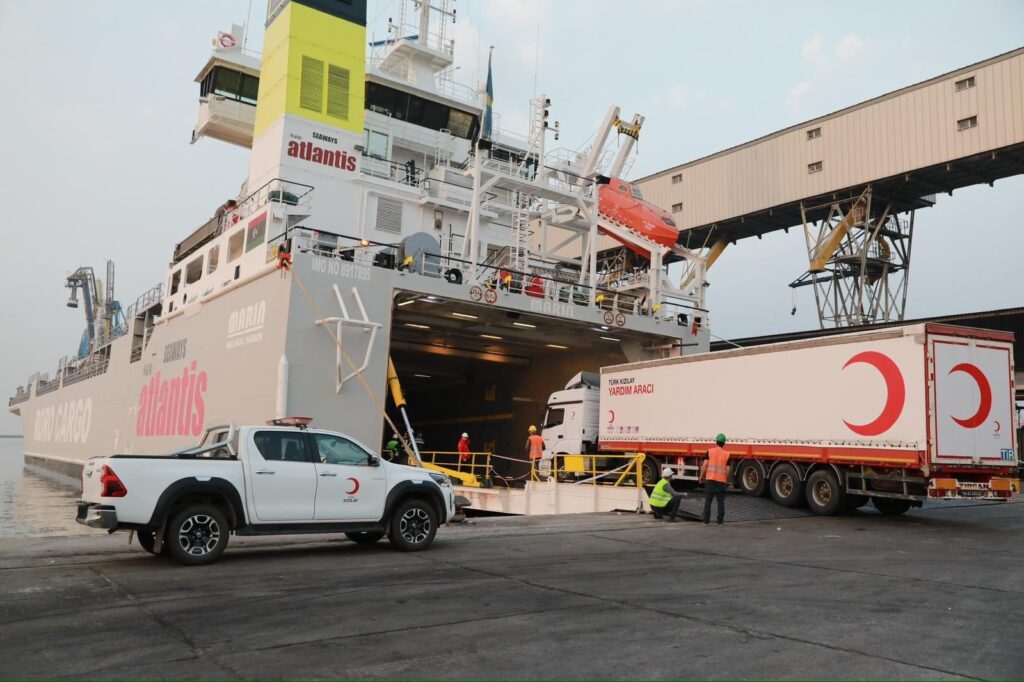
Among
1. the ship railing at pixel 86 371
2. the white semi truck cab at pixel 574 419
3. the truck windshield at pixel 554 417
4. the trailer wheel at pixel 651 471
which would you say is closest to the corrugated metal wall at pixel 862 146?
the white semi truck cab at pixel 574 419

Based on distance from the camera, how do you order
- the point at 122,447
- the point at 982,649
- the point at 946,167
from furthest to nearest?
the point at 122,447 → the point at 946,167 → the point at 982,649

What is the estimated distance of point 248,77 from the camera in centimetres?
3228

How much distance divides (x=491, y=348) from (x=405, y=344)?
12.1ft

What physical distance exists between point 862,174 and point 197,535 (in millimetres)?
35326

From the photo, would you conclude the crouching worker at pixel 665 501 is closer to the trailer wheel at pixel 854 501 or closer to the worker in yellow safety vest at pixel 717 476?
the worker in yellow safety vest at pixel 717 476

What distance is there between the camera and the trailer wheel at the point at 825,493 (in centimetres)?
1686

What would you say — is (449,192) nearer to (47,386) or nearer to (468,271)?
(468,271)

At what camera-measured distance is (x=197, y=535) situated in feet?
32.1

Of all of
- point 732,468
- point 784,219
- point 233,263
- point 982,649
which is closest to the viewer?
point 982,649

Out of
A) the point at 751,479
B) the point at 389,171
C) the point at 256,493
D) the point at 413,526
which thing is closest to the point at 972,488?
→ the point at 751,479

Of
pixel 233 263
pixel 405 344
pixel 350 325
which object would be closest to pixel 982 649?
pixel 350 325

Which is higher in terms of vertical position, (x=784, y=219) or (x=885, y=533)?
(x=784, y=219)

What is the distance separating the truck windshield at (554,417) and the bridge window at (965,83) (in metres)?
22.7

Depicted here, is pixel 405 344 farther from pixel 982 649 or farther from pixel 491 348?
pixel 982 649
